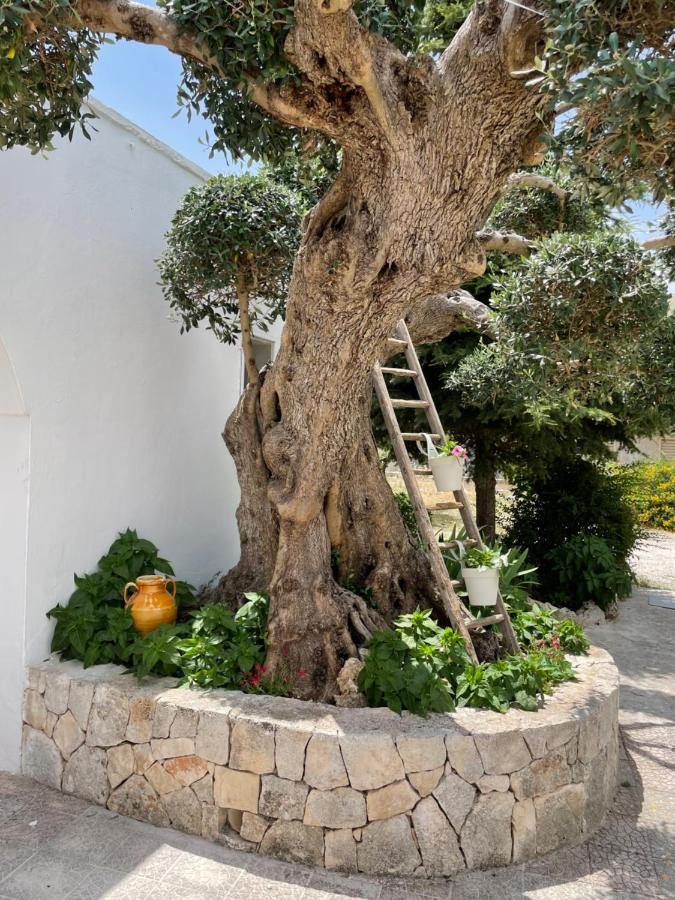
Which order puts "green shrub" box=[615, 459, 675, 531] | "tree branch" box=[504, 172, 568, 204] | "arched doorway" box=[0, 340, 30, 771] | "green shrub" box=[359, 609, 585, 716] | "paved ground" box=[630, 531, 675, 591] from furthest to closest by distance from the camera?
"green shrub" box=[615, 459, 675, 531]
"paved ground" box=[630, 531, 675, 591]
"tree branch" box=[504, 172, 568, 204]
"arched doorway" box=[0, 340, 30, 771]
"green shrub" box=[359, 609, 585, 716]

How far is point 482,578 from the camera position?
405 cm

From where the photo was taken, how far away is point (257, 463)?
4336 millimetres

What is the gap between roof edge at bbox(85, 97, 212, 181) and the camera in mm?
4195

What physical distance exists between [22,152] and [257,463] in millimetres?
2194

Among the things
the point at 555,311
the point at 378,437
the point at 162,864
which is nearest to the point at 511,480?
the point at 378,437

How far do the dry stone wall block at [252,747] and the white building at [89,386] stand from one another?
1387mm

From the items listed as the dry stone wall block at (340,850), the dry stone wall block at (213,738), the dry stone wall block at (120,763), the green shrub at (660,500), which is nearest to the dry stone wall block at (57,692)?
the dry stone wall block at (120,763)

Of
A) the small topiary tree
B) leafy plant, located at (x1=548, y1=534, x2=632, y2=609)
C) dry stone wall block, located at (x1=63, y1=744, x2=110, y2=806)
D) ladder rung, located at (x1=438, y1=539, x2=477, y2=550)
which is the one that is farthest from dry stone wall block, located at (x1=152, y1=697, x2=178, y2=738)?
leafy plant, located at (x1=548, y1=534, x2=632, y2=609)

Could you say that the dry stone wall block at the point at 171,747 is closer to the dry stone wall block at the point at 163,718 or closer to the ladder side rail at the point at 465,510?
the dry stone wall block at the point at 163,718

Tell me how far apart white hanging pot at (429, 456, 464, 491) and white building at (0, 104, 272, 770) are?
1.97m

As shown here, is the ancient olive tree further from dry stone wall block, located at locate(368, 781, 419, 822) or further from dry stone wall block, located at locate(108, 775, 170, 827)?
dry stone wall block, located at locate(108, 775, 170, 827)

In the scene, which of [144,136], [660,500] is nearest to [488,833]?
[144,136]

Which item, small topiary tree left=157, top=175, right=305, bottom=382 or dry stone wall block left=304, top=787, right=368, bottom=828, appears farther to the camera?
small topiary tree left=157, top=175, right=305, bottom=382

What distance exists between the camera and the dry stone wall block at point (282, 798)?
9.79ft
